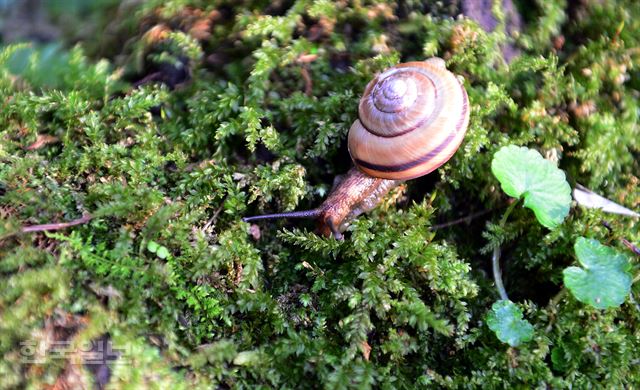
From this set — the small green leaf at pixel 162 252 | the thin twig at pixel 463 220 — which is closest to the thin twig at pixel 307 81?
the thin twig at pixel 463 220

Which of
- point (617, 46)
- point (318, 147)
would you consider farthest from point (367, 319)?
point (617, 46)

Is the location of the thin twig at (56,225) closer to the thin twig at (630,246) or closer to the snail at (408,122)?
the snail at (408,122)

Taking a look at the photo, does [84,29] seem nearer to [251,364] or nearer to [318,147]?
[318,147]

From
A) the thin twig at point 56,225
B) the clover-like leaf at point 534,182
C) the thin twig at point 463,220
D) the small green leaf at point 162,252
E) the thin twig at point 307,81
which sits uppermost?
the thin twig at point 307,81

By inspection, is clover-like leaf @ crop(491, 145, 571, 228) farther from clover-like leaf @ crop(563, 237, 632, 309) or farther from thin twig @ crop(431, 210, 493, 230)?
thin twig @ crop(431, 210, 493, 230)

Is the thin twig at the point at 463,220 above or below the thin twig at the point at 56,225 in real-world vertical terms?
below

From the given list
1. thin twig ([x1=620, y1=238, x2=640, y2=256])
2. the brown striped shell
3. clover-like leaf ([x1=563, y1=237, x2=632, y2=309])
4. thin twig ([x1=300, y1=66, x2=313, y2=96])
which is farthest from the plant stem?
thin twig ([x1=300, y1=66, x2=313, y2=96])

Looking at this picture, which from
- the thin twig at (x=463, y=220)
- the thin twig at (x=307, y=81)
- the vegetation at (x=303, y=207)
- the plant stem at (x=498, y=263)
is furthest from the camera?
the thin twig at (x=307, y=81)

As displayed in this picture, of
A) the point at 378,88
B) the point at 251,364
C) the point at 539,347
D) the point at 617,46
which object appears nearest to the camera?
the point at 251,364
